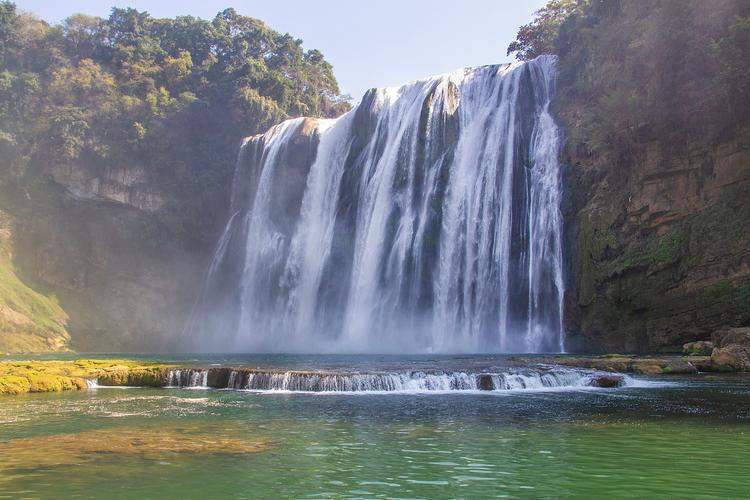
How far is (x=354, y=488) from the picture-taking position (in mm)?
7535

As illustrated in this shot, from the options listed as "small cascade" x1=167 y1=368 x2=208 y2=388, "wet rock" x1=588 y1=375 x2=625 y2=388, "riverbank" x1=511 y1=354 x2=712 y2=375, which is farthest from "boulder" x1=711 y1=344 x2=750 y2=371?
"small cascade" x1=167 y1=368 x2=208 y2=388

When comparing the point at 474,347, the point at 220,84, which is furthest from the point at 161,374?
the point at 220,84

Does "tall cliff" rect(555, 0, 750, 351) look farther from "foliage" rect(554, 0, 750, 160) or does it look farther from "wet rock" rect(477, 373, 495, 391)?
"wet rock" rect(477, 373, 495, 391)

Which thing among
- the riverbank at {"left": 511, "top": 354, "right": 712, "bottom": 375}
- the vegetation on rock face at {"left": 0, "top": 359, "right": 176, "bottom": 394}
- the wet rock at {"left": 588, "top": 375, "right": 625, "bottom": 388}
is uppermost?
the riverbank at {"left": 511, "top": 354, "right": 712, "bottom": 375}

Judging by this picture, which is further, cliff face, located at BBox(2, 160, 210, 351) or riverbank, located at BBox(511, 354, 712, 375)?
cliff face, located at BBox(2, 160, 210, 351)

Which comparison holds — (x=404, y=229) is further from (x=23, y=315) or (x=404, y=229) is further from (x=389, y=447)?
(x=389, y=447)

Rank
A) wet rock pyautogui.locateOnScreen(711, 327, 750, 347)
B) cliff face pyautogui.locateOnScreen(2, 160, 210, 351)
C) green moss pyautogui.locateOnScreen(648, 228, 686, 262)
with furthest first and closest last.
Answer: cliff face pyautogui.locateOnScreen(2, 160, 210, 351) → green moss pyautogui.locateOnScreen(648, 228, 686, 262) → wet rock pyautogui.locateOnScreen(711, 327, 750, 347)

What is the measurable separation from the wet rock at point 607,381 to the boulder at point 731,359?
15.1 feet

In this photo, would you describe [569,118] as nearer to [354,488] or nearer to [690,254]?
[690,254]

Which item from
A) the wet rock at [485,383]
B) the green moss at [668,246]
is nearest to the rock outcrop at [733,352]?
the green moss at [668,246]

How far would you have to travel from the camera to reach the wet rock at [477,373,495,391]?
60.7 feet

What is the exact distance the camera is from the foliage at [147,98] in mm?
53500

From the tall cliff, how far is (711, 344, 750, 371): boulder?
4205 millimetres

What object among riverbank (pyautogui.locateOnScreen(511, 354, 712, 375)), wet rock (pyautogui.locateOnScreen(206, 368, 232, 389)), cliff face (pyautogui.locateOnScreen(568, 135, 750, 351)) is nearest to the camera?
wet rock (pyautogui.locateOnScreen(206, 368, 232, 389))
